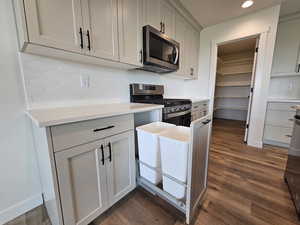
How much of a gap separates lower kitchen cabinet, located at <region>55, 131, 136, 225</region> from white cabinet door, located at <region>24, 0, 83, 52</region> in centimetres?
78

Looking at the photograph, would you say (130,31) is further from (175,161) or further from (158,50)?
(175,161)

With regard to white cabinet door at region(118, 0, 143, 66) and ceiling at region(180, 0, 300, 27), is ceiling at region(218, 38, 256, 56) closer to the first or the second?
ceiling at region(180, 0, 300, 27)

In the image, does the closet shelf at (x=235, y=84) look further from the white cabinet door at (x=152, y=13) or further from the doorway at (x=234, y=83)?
the white cabinet door at (x=152, y=13)

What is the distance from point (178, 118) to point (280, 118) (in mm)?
1994

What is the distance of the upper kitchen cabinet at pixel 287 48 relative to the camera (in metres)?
2.51

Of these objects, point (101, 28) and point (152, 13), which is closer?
point (101, 28)

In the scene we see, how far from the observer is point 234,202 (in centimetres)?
124

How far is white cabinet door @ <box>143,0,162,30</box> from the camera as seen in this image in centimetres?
158

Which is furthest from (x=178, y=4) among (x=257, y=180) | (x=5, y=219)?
(x=5, y=219)

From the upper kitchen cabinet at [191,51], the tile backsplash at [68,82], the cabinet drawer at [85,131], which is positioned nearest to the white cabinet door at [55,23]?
the tile backsplash at [68,82]

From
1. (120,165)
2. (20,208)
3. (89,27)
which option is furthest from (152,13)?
(20,208)

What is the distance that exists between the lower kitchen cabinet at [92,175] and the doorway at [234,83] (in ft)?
13.8

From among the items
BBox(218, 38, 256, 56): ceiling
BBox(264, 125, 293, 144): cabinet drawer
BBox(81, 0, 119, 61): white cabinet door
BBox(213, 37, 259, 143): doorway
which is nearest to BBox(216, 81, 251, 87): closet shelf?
BBox(213, 37, 259, 143): doorway

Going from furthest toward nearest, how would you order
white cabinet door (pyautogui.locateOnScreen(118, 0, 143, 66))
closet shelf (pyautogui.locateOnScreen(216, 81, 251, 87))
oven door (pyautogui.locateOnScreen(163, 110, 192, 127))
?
closet shelf (pyautogui.locateOnScreen(216, 81, 251, 87)), oven door (pyautogui.locateOnScreen(163, 110, 192, 127)), white cabinet door (pyautogui.locateOnScreen(118, 0, 143, 66))
